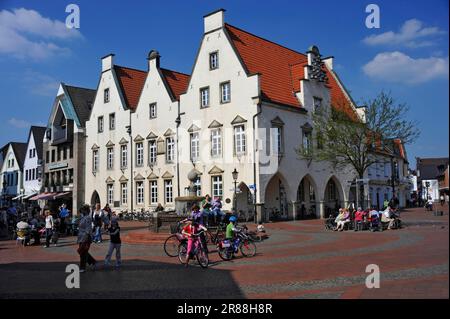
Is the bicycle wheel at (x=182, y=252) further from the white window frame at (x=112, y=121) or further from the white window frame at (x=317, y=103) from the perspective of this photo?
the white window frame at (x=112, y=121)

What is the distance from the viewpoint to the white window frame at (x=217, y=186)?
34562mm

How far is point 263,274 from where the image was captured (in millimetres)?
10828

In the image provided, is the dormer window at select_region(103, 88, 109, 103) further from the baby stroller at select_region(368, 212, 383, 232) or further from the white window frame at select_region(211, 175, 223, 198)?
the baby stroller at select_region(368, 212, 383, 232)

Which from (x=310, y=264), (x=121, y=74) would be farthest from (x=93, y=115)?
(x=310, y=264)

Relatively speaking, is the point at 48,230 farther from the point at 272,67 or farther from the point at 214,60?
the point at 272,67

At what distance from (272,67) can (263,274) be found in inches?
1128

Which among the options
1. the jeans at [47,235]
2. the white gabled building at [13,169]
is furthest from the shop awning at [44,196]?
the jeans at [47,235]

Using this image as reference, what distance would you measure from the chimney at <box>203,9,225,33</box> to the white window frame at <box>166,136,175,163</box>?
9665 millimetres

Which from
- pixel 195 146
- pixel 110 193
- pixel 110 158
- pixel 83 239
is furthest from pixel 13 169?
pixel 83 239
